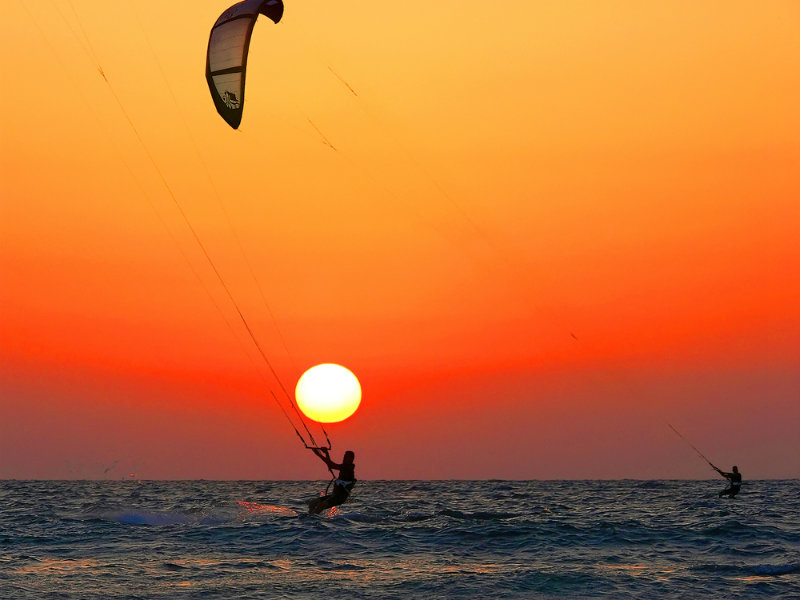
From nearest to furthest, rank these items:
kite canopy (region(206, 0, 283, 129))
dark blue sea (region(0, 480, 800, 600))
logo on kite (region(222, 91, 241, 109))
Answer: dark blue sea (region(0, 480, 800, 600)), kite canopy (region(206, 0, 283, 129)), logo on kite (region(222, 91, 241, 109))

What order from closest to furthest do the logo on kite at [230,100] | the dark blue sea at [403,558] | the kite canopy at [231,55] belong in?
the dark blue sea at [403,558], the kite canopy at [231,55], the logo on kite at [230,100]

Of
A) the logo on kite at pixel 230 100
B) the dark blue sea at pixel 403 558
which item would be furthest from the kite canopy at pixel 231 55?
the dark blue sea at pixel 403 558

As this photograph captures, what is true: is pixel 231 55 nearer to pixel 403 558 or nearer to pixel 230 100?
pixel 230 100

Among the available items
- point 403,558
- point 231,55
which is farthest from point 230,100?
point 403,558

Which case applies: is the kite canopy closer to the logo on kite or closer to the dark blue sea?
the logo on kite

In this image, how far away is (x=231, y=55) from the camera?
1909cm

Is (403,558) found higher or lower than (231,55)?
lower

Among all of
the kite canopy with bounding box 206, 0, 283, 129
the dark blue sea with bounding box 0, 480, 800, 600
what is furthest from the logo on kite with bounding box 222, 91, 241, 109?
the dark blue sea with bounding box 0, 480, 800, 600

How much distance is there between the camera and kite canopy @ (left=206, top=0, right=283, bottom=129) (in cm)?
1881

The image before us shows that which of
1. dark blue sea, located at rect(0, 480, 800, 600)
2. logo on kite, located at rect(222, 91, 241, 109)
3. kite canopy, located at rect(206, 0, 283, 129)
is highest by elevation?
kite canopy, located at rect(206, 0, 283, 129)

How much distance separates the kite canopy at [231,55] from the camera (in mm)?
18812

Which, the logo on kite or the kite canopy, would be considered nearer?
the kite canopy

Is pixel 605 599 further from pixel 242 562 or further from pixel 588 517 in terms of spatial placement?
pixel 588 517

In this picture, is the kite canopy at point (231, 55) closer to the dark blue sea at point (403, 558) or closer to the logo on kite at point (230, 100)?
the logo on kite at point (230, 100)
